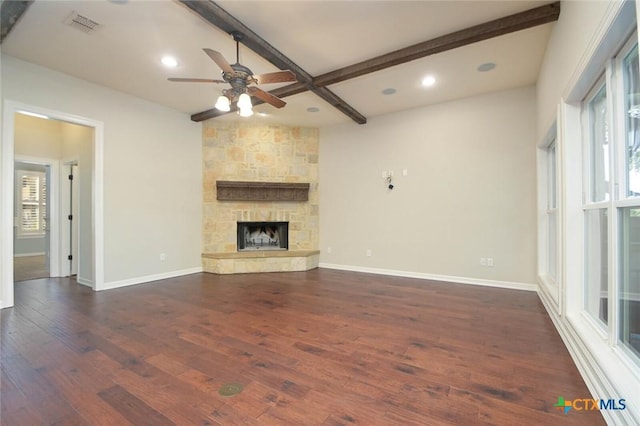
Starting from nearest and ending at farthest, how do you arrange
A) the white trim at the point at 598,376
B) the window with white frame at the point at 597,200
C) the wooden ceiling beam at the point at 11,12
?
the white trim at the point at 598,376 → the window with white frame at the point at 597,200 → the wooden ceiling beam at the point at 11,12

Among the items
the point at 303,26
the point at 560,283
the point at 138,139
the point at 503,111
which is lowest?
the point at 560,283

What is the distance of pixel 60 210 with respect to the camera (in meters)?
5.03

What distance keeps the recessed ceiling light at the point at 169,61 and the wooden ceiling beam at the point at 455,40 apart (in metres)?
1.91

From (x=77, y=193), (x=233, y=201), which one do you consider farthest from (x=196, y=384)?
(x=77, y=193)

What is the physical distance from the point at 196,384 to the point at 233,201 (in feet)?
13.7

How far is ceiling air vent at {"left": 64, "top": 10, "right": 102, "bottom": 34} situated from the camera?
105 inches

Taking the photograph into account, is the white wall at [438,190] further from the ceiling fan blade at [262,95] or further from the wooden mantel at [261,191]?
the ceiling fan blade at [262,95]

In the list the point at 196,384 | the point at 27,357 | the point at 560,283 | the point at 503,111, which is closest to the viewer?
the point at 196,384

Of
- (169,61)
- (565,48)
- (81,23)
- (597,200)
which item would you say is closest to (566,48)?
(565,48)

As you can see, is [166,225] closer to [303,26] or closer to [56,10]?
[56,10]

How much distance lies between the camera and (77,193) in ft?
15.7

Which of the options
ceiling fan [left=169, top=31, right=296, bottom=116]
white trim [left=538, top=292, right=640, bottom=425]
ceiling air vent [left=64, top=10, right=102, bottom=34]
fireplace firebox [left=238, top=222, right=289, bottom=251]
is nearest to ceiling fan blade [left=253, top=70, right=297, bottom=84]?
ceiling fan [left=169, top=31, right=296, bottom=116]

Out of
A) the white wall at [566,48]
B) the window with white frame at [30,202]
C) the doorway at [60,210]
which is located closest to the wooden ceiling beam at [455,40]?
the white wall at [566,48]

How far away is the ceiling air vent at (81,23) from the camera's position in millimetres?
2656
